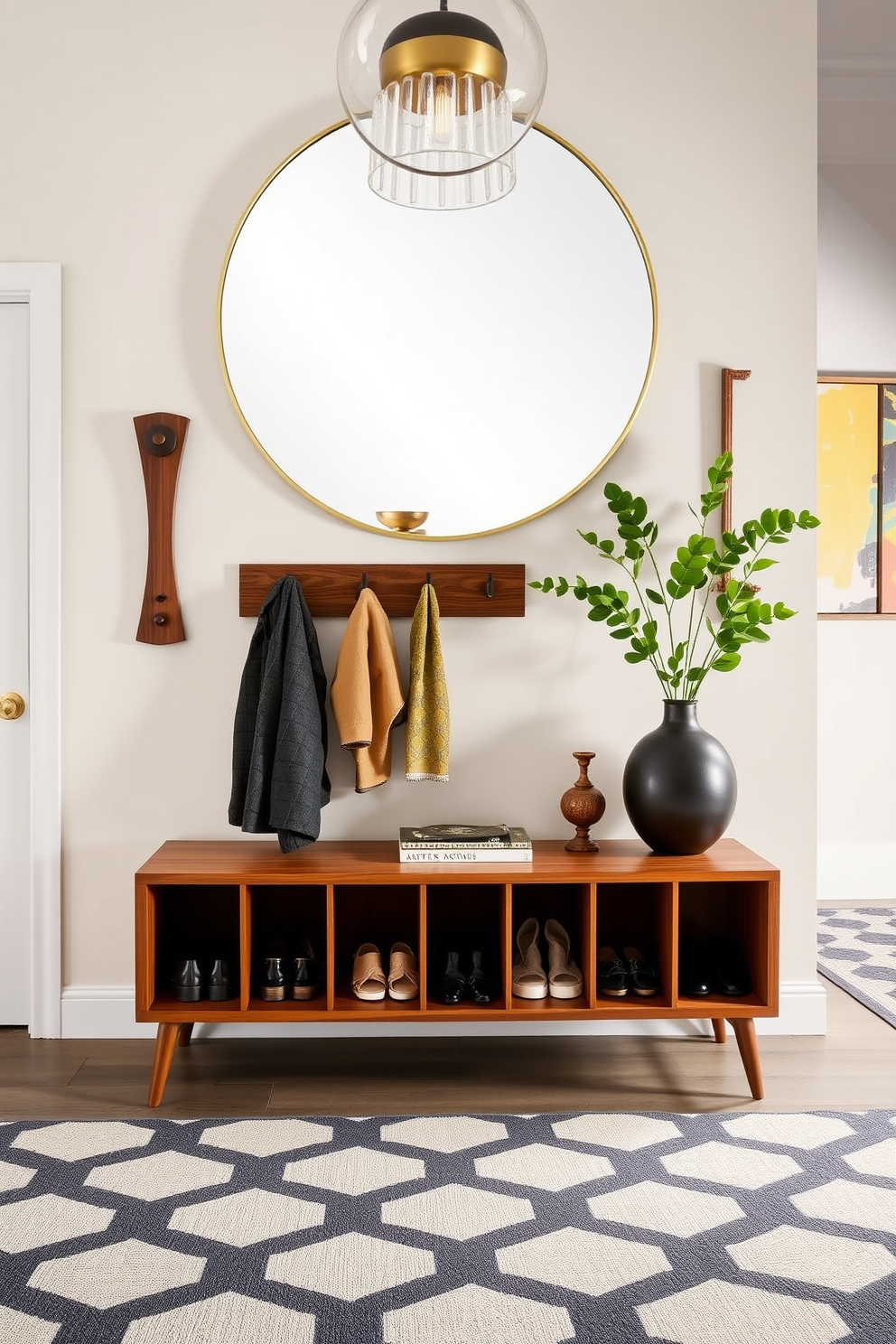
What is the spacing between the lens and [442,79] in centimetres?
136

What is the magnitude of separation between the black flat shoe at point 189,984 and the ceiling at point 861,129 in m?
3.41

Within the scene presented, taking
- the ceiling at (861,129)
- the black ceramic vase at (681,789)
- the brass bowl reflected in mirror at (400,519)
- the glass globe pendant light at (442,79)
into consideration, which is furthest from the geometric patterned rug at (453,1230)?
the ceiling at (861,129)

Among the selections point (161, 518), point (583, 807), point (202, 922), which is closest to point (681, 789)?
point (583, 807)

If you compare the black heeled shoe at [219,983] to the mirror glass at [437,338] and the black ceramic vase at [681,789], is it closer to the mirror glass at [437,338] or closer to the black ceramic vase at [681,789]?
the black ceramic vase at [681,789]

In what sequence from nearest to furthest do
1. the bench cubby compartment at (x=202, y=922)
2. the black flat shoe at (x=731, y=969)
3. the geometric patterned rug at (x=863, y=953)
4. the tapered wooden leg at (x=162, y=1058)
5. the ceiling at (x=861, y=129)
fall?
the tapered wooden leg at (x=162, y=1058) < the black flat shoe at (x=731, y=969) < the bench cubby compartment at (x=202, y=922) < the geometric patterned rug at (x=863, y=953) < the ceiling at (x=861, y=129)

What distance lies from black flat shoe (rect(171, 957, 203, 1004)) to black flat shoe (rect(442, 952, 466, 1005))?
1.68ft

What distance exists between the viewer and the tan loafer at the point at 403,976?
213 centimetres

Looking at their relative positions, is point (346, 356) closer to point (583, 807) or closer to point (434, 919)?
point (583, 807)

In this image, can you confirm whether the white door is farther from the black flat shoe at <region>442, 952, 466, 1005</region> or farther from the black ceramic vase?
the black ceramic vase

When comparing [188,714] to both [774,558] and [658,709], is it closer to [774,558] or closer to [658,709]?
[658,709]

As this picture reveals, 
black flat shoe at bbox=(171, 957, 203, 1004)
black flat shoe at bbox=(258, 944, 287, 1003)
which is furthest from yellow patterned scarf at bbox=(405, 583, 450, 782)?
black flat shoe at bbox=(171, 957, 203, 1004)

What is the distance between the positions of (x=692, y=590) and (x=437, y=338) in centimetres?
84

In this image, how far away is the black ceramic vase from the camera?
2125 millimetres

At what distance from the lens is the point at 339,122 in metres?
2.35
